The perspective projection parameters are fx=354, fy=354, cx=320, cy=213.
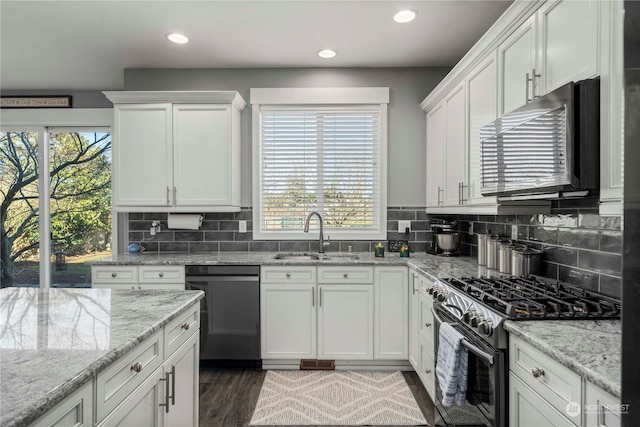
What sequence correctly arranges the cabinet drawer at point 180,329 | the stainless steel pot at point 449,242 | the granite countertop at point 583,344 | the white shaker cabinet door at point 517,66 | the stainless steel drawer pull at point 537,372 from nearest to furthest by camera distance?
the granite countertop at point 583,344
the stainless steel drawer pull at point 537,372
the cabinet drawer at point 180,329
the white shaker cabinet door at point 517,66
the stainless steel pot at point 449,242

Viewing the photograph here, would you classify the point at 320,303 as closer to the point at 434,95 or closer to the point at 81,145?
the point at 434,95

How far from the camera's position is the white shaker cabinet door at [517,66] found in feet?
5.76

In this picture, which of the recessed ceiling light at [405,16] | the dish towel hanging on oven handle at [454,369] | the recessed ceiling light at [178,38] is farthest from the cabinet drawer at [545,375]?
the recessed ceiling light at [178,38]

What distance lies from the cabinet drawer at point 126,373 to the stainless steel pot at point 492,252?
210 centimetres

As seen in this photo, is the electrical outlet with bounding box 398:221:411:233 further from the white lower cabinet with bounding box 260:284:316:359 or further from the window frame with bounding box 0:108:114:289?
the window frame with bounding box 0:108:114:289

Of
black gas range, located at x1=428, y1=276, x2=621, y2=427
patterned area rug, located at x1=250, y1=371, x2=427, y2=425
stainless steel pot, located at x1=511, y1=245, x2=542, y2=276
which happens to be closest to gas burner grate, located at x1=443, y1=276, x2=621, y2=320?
black gas range, located at x1=428, y1=276, x2=621, y2=427

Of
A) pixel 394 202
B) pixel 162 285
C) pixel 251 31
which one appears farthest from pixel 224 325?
pixel 251 31

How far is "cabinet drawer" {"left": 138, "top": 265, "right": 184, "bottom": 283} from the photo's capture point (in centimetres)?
297

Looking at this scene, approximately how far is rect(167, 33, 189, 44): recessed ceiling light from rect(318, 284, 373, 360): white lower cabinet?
235cm

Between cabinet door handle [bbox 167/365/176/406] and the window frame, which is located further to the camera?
the window frame

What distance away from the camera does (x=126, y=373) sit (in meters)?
1.13

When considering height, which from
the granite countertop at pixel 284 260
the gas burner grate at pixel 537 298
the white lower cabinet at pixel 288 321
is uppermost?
the gas burner grate at pixel 537 298

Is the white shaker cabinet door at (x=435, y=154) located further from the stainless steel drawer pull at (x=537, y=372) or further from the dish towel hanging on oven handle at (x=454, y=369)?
the stainless steel drawer pull at (x=537, y=372)

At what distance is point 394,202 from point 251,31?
201cm
